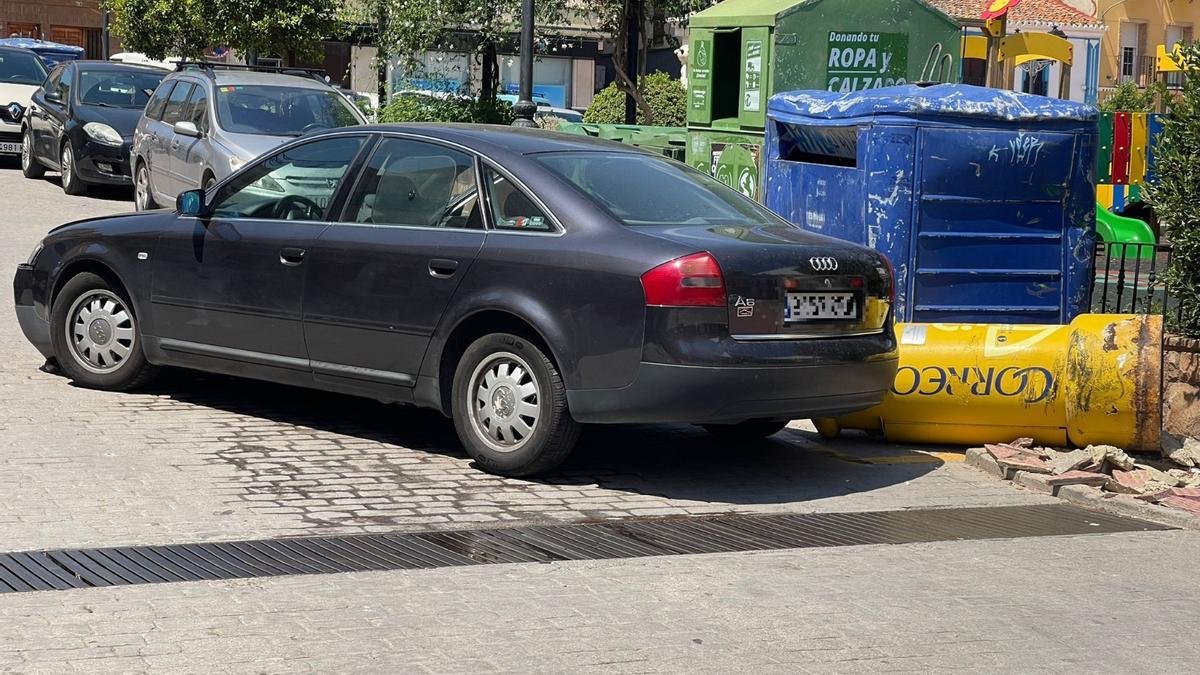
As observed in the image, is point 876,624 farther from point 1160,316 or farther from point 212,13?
point 212,13

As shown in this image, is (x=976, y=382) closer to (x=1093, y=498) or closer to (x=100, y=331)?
(x=1093, y=498)

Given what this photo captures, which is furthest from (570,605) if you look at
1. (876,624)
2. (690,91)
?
(690,91)

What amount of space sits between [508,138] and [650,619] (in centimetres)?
317

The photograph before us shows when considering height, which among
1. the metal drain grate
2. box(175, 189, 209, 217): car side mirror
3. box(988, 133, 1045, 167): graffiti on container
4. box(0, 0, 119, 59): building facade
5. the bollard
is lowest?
the metal drain grate

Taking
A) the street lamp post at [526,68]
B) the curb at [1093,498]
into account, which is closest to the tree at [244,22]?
the street lamp post at [526,68]

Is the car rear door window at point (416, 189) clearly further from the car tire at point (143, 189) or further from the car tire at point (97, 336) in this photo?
the car tire at point (143, 189)

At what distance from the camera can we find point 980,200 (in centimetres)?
971

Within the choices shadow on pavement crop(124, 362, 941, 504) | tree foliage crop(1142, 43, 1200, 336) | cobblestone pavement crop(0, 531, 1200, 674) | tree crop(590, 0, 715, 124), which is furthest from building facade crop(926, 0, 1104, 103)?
cobblestone pavement crop(0, 531, 1200, 674)

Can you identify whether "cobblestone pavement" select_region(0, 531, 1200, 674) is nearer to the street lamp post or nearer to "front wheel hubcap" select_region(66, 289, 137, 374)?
"front wheel hubcap" select_region(66, 289, 137, 374)

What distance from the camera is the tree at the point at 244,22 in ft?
86.8

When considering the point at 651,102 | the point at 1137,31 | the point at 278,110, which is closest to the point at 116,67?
the point at 278,110

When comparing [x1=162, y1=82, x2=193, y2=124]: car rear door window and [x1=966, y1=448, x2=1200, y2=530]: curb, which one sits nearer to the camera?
[x1=966, y1=448, x2=1200, y2=530]: curb

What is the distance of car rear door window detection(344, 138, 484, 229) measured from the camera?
7.42m

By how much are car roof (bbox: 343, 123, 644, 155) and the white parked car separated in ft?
59.2
